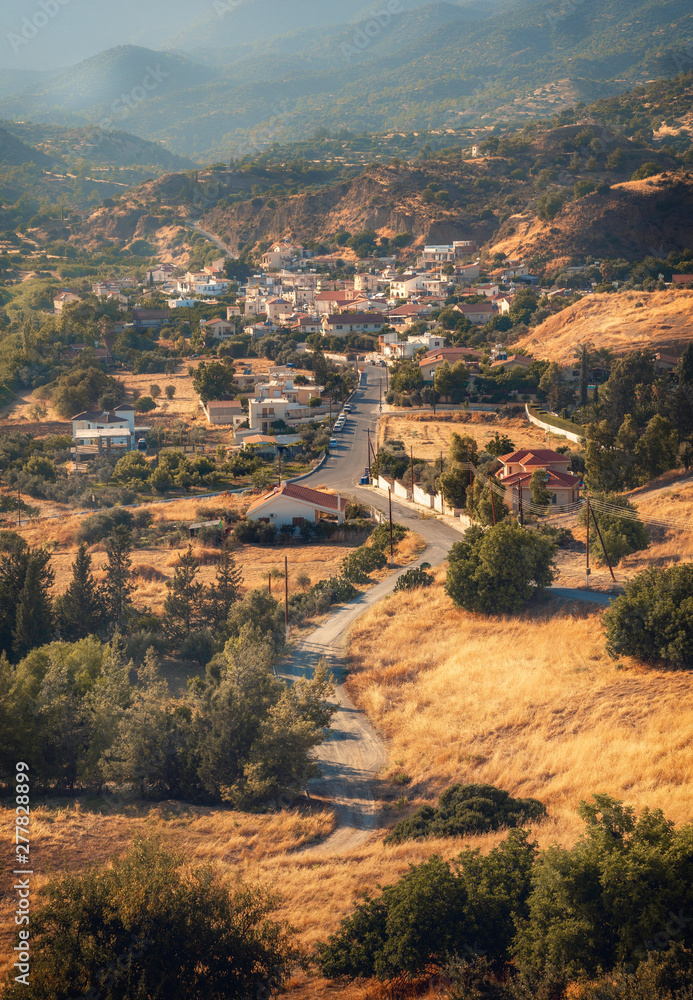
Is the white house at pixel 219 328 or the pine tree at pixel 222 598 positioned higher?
the white house at pixel 219 328

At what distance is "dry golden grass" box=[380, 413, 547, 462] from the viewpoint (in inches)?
1912

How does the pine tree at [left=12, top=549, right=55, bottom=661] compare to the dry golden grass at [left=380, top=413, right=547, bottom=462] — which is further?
the dry golden grass at [left=380, top=413, right=547, bottom=462]

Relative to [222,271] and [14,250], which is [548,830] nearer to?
[222,271]

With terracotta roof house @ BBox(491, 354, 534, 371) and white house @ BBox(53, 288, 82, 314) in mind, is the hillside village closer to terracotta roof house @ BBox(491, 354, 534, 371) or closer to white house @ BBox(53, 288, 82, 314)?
terracotta roof house @ BBox(491, 354, 534, 371)

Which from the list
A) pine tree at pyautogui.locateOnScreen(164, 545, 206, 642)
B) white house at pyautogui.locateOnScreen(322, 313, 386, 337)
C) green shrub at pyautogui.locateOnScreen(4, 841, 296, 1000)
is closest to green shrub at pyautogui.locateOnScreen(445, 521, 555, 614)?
pine tree at pyautogui.locateOnScreen(164, 545, 206, 642)

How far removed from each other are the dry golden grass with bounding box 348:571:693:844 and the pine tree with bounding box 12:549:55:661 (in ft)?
29.4

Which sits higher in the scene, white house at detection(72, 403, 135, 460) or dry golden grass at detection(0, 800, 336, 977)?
white house at detection(72, 403, 135, 460)

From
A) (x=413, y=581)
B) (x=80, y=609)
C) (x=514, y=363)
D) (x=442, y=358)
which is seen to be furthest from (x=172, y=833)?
(x=442, y=358)

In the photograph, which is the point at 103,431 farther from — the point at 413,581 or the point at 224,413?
the point at 413,581

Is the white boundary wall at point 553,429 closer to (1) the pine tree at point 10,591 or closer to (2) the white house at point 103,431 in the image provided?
(2) the white house at point 103,431

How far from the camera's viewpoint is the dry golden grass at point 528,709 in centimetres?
1575

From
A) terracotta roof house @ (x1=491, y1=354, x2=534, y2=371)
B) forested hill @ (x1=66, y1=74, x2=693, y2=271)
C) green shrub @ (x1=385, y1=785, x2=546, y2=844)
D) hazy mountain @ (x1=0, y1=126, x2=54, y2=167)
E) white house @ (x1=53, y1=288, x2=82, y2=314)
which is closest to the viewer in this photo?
green shrub @ (x1=385, y1=785, x2=546, y2=844)

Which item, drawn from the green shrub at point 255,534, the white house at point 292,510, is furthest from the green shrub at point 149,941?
the white house at point 292,510

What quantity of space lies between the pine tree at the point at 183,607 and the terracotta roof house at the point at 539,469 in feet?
46.3
